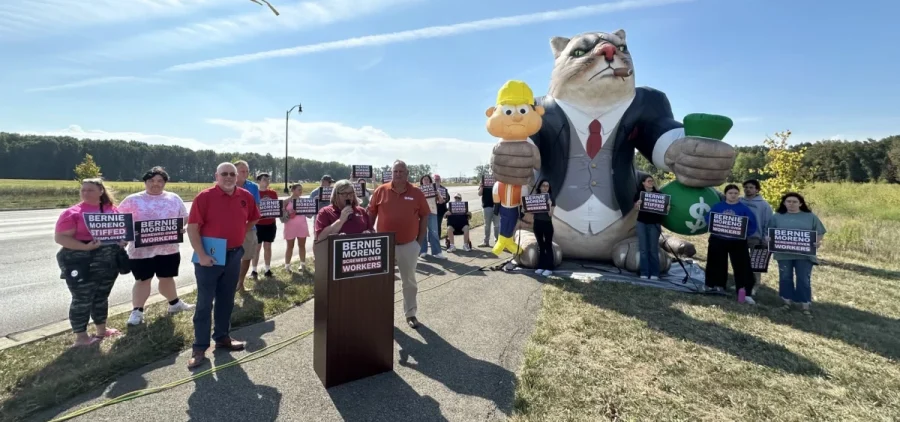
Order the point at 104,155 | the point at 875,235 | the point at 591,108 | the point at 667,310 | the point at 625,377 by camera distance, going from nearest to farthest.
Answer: the point at 625,377, the point at 667,310, the point at 591,108, the point at 875,235, the point at 104,155

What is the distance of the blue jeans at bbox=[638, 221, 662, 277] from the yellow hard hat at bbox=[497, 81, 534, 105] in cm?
263

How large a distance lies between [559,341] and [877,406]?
2.34 meters

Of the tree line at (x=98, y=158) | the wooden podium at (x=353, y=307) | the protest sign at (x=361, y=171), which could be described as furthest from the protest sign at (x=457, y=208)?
the tree line at (x=98, y=158)

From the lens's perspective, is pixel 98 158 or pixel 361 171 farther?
pixel 98 158

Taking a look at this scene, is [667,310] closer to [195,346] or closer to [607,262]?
[607,262]

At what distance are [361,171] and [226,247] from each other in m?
6.48

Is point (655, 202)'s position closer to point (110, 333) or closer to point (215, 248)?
point (215, 248)

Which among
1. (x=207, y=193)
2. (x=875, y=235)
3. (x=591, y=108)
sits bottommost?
(x=875, y=235)

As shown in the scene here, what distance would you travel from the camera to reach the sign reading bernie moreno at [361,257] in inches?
122

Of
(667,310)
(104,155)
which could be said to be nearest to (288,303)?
(667,310)

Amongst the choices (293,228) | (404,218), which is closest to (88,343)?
(404,218)

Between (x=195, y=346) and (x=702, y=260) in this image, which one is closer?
(x=195, y=346)

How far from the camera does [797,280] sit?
537 cm

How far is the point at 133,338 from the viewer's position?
391 centimetres
